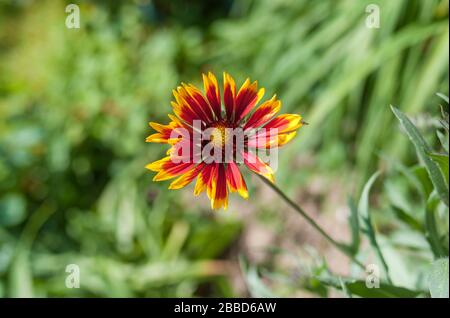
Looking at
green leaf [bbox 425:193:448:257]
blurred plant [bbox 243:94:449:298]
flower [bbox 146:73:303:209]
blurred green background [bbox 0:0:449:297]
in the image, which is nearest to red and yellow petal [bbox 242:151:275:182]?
flower [bbox 146:73:303:209]

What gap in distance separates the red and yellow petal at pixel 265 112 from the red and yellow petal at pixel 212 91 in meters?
0.05

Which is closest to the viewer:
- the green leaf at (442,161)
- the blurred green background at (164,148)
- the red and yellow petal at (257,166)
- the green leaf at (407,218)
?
the red and yellow petal at (257,166)

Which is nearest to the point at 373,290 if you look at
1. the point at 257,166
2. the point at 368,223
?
the point at 368,223

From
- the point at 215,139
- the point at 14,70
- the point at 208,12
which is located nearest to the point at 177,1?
the point at 208,12

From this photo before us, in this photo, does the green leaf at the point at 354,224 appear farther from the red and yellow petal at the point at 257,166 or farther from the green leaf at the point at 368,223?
the red and yellow petal at the point at 257,166

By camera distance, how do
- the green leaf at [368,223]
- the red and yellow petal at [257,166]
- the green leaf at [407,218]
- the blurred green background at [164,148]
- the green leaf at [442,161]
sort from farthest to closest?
the blurred green background at [164,148] → the green leaf at [407,218] → the green leaf at [368,223] → the green leaf at [442,161] → the red and yellow petal at [257,166]

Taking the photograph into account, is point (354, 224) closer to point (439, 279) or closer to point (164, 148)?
point (439, 279)

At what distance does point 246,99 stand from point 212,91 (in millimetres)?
48

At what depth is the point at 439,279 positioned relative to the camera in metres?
0.76

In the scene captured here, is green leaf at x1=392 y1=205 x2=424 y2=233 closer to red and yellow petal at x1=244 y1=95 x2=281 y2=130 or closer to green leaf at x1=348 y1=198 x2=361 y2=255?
green leaf at x1=348 y1=198 x2=361 y2=255

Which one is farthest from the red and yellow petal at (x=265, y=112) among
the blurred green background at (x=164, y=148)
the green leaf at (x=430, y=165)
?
the blurred green background at (x=164, y=148)

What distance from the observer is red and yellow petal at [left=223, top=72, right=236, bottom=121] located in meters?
0.73

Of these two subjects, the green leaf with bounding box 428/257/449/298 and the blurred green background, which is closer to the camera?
the green leaf with bounding box 428/257/449/298

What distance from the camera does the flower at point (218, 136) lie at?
2.26 ft
